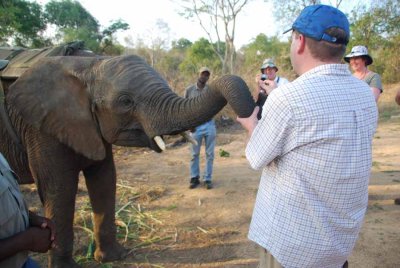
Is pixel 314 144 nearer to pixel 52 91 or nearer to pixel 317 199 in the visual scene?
pixel 317 199

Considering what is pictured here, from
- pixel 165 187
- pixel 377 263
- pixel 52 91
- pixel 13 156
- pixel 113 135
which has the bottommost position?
pixel 165 187

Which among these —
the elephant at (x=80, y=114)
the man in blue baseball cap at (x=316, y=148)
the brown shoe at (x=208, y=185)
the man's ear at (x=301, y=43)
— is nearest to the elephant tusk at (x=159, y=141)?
the elephant at (x=80, y=114)

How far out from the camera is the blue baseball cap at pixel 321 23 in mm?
1766

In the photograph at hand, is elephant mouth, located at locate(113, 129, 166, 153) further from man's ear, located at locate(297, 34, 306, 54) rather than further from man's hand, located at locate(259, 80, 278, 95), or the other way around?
man's ear, located at locate(297, 34, 306, 54)

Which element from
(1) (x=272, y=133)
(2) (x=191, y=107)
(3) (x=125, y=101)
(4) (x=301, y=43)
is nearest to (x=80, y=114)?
(3) (x=125, y=101)

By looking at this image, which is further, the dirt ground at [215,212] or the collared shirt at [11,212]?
the dirt ground at [215,212]

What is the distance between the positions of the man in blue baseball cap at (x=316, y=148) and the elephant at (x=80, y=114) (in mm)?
1034

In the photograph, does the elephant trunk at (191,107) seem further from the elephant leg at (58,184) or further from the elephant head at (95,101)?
the elephant leg at (58,184)

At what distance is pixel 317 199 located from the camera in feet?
6.15

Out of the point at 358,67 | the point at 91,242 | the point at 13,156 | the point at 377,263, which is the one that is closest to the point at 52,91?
the point at 13,156

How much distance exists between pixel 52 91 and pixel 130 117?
0.75 m

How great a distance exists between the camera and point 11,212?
1.74 m

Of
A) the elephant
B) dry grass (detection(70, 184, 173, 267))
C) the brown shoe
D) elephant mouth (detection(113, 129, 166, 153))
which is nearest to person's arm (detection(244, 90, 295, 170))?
the elephant

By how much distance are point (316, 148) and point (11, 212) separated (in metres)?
1.49
